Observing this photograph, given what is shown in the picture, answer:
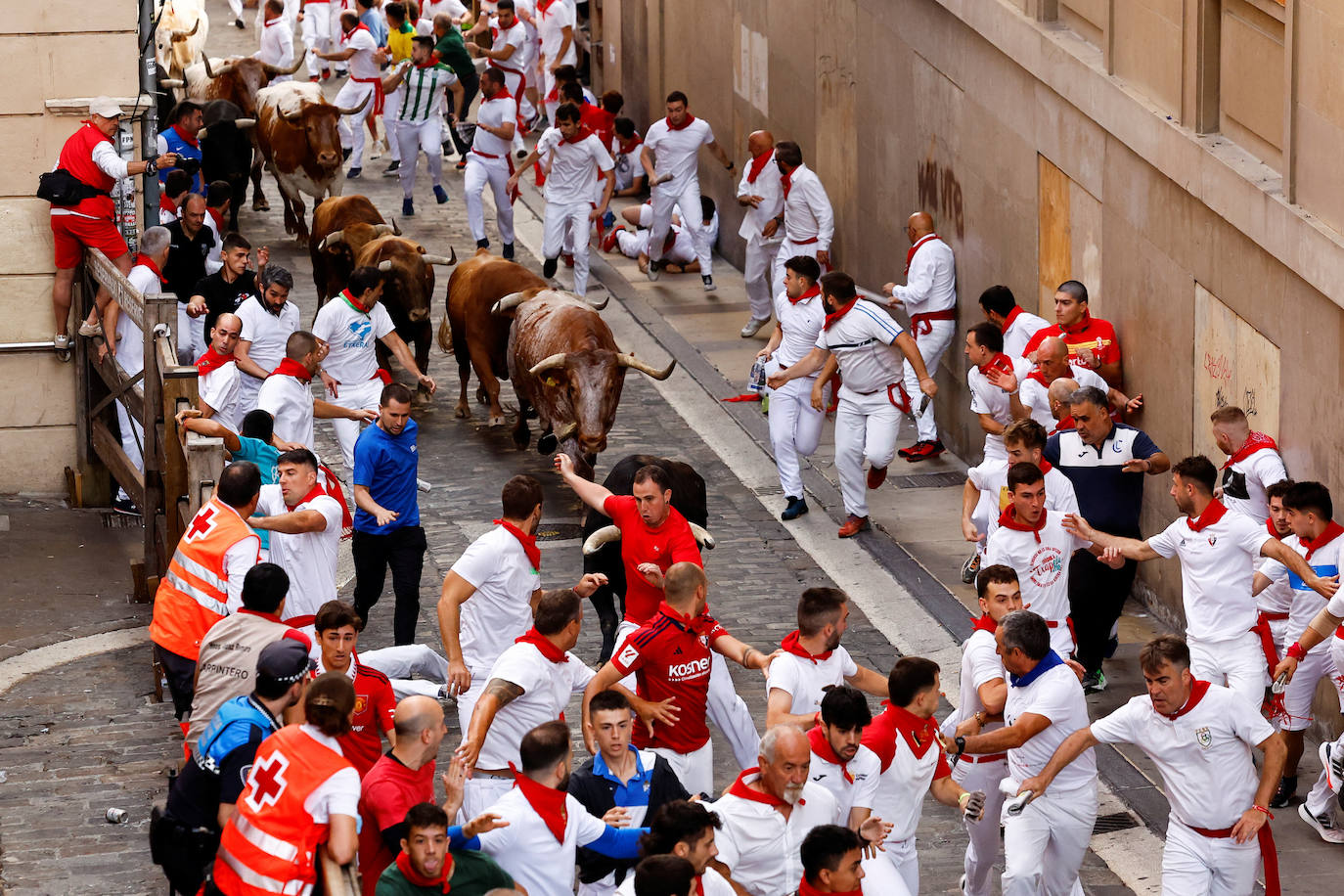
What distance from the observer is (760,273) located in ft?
63.9

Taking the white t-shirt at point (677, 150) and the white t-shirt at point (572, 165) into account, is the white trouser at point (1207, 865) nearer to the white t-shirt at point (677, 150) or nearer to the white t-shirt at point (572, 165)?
the white t-shirt at point (572, 165)

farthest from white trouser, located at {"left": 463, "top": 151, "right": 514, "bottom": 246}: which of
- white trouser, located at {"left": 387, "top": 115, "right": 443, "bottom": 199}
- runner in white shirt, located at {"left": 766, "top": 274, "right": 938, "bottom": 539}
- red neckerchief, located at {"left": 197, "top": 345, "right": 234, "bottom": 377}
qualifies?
red neckerchief, located at {"left": 197, "top": 345, "right": 234, "bottom": 377}

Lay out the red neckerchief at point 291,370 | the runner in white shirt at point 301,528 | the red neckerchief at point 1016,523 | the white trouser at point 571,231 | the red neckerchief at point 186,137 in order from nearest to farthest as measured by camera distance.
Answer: the red neckerchief at point 1016,523
the runner in white shirt at point 301,528
the red neckerchief at point 291,370
the red neckerchief at point 186,137
the white trouser at point 571,231

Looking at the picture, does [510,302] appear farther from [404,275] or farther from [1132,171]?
[1132,171]

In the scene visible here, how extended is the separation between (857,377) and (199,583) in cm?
576

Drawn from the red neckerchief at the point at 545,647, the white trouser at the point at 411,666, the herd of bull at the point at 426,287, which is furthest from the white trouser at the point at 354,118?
the red neckerchief at the point at 545,647

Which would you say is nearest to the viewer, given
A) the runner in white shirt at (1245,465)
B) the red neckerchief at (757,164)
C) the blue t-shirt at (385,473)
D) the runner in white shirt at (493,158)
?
the runner in white shirt at (1245,465)

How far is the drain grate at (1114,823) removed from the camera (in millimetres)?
10164

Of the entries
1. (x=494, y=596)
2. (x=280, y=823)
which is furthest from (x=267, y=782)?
(x=494, y=596)

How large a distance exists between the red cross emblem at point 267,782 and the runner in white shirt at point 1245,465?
5.65 m

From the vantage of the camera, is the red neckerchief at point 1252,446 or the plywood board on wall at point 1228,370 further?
the plywood board on wall at point 1228,370

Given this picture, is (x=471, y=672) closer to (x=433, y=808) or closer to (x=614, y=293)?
(x=433, y=808)

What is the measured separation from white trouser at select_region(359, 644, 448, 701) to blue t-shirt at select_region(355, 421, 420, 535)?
880mm

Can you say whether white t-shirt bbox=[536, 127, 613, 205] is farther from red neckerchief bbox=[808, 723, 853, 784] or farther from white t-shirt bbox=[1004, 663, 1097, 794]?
red neckerchief bbox=[808, 723, 853, 784]
